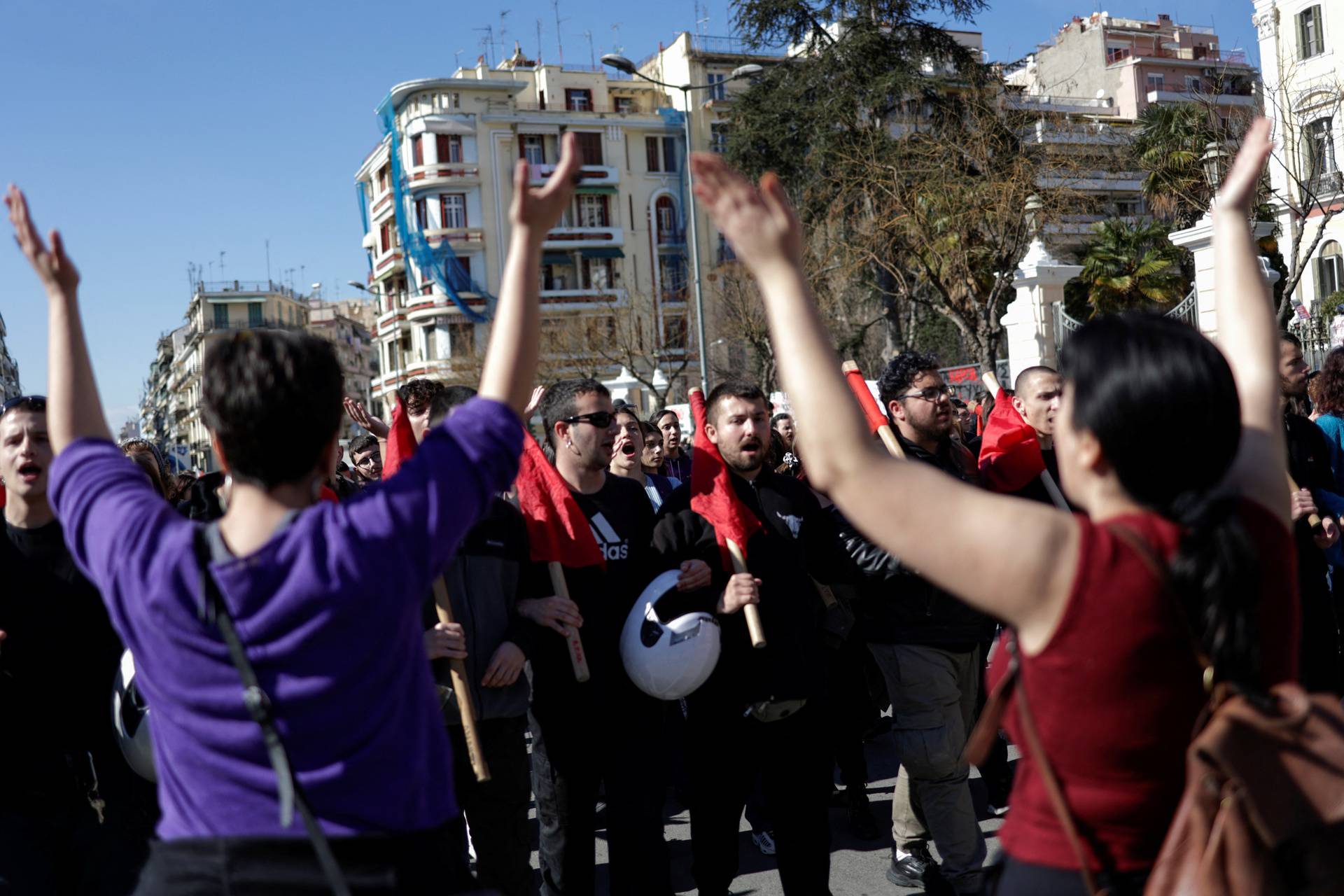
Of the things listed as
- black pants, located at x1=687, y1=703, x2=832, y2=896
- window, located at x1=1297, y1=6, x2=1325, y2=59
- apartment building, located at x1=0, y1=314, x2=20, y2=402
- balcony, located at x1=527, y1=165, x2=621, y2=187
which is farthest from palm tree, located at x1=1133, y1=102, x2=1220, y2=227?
apartment building, located at x1=0, y1=314, x2=20, y2=402

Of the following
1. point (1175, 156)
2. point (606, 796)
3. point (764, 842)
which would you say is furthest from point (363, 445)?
point (1175, 156)

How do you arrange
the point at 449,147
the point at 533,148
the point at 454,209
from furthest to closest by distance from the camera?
the point at 533,148
the point at 454,209
the point at 449,147

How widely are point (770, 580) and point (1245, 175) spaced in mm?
2700

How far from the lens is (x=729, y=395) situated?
5027 mm

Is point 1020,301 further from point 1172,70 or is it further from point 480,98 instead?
point 1172,70

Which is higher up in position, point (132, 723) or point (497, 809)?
point (132, 723)

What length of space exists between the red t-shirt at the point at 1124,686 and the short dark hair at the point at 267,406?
1.19 metres

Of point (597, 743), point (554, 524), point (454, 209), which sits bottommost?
point (597, 743)

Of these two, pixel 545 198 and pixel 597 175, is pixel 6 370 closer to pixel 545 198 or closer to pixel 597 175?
pixel 597 175

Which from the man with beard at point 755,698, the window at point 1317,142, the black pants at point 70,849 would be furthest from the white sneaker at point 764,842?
the window at point 1317,142

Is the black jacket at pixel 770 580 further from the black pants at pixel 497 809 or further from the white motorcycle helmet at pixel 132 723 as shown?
the white motorcycle helmet at pixel 132 723

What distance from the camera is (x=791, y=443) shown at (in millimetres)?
10398

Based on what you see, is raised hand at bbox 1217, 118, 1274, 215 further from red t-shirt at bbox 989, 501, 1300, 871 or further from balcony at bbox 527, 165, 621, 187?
balcony at bbox 527, 165, 621, 187

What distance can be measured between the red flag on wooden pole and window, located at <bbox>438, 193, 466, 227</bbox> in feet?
169
